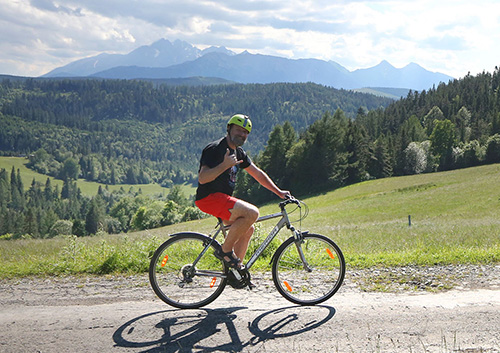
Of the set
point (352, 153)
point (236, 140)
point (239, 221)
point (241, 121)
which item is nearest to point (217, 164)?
point (236, 140)

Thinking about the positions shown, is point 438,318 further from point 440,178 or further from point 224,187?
point 440,178

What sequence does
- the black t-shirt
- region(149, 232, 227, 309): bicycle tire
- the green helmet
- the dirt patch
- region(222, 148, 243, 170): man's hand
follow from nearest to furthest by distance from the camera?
the dirt patch → region(222, 148, 243, 170): man's hand → the black t-shirt → the green helmet → region(149, 232, 227, 309): bicycle tire

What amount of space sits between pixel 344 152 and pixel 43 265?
241ft

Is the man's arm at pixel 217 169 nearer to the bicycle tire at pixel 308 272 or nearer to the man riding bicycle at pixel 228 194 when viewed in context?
the man riding bicycle at pixel 228 194

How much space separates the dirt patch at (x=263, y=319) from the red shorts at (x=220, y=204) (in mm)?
1369

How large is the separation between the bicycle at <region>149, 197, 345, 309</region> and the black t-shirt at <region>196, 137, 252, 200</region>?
1.77ft

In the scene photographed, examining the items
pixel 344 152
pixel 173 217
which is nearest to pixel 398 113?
pixel 344 152

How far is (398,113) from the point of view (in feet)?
442

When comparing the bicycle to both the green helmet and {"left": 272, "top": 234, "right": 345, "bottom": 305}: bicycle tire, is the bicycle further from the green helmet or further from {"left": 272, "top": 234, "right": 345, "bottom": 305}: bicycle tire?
the green helmet

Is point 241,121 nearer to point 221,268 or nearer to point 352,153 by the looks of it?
point 221,268

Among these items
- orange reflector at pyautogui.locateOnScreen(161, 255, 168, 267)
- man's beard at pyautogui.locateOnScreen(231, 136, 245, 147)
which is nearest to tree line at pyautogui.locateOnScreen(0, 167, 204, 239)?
orange reflector at pyautogui.locateOnScreen(161, 255, 168, 267)

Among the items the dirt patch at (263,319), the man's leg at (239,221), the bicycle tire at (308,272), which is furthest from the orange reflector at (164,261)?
the bicycle tire at (308,272)

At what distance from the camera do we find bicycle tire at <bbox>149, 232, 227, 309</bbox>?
585 centimetres

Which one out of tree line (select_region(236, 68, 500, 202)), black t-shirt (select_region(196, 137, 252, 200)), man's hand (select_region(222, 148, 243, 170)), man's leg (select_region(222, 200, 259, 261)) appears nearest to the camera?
man's hand (select_region(222, 148, 243, 170))
